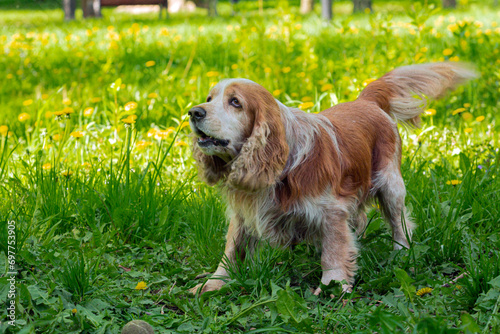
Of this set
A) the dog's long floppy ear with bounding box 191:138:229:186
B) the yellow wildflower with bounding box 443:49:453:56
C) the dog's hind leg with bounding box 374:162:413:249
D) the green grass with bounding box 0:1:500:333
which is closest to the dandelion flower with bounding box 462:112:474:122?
the green grass with bounding box 0:1:500:333

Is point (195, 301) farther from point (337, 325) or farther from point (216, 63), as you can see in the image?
point (216, 63)

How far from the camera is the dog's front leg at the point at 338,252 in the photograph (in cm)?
273

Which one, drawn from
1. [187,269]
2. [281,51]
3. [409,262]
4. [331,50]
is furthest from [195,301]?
[331,50]

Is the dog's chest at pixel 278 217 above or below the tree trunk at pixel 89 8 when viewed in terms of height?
below

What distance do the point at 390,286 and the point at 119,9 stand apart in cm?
2925

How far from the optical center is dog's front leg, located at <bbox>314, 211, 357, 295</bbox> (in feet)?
8.95

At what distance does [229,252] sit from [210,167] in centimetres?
47

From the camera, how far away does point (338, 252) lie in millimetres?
2752

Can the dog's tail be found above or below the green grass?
above

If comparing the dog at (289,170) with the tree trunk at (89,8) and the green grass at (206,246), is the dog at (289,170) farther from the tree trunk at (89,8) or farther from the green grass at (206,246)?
the tree trunk at (89,8)

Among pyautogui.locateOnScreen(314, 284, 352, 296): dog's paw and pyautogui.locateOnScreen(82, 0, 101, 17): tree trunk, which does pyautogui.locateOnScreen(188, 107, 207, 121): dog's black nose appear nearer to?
pyautogui.locateOnScreen(314, 284, 352, 296): dog's paw

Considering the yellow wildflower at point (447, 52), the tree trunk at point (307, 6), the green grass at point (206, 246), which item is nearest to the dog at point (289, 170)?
the green grass at point (206, 246)

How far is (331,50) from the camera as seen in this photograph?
8133mm

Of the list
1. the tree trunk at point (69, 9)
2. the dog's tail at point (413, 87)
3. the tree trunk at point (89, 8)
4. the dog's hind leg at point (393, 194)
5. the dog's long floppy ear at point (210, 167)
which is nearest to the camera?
the dog's long floppy ear at point (210, 167)
